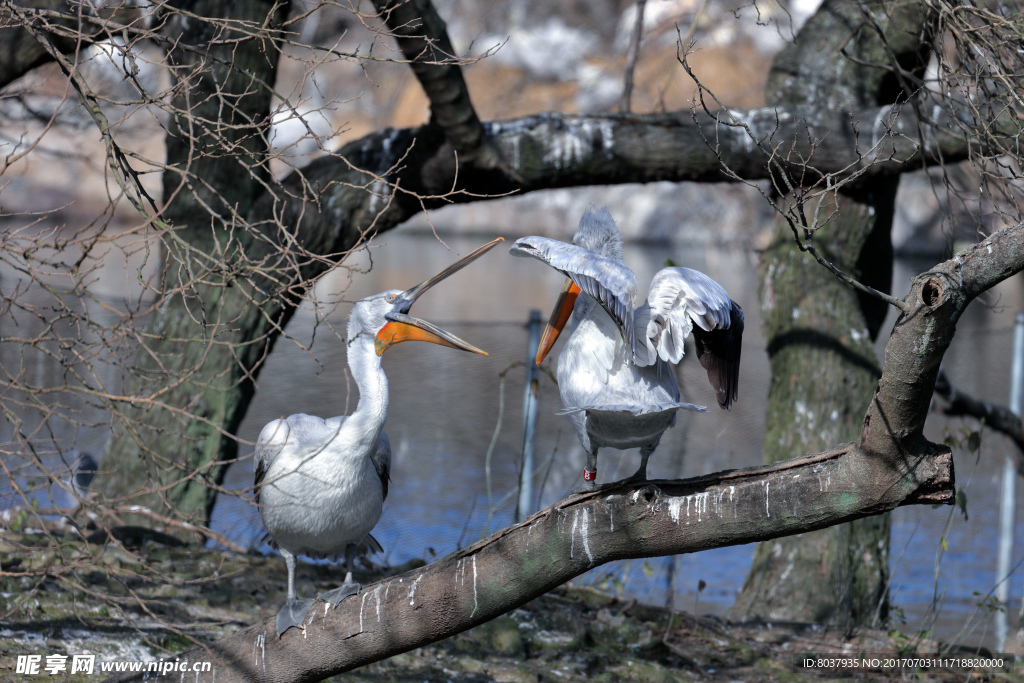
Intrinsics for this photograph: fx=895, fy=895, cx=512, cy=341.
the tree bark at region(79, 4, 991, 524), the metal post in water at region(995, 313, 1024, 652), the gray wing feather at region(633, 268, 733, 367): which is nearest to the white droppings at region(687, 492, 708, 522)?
the gray wing feather at region(633, 268, 733, 367)

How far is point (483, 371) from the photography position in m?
7.89

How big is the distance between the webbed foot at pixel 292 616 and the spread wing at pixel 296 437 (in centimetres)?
55

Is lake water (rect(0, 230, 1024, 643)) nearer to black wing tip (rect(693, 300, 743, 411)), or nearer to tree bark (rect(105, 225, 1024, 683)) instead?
black wing tip (rect(693, 300, 743, 411))

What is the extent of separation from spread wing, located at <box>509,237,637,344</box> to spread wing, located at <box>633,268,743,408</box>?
0.11 m

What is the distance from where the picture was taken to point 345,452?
325 cm

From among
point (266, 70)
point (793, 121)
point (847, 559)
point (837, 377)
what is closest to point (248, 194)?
point (266, 70)

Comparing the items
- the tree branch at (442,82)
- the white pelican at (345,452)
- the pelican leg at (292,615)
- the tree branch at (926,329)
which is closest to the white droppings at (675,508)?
the tree branch at (926,329)

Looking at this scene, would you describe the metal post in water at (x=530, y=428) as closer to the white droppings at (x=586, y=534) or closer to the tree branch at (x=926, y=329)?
the white droppings at (x=586, y=534)

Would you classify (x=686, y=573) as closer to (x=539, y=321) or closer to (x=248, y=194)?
(x=539, y=321)

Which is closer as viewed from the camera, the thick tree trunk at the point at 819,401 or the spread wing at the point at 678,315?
the spread wing at the point at 678,315

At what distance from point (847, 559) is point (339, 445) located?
9.89 feet

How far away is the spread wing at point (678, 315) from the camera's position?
2623 millimetres

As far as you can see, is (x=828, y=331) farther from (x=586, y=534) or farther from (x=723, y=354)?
(x=586, y=534)

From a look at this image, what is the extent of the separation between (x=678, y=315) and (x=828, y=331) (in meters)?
2.91
